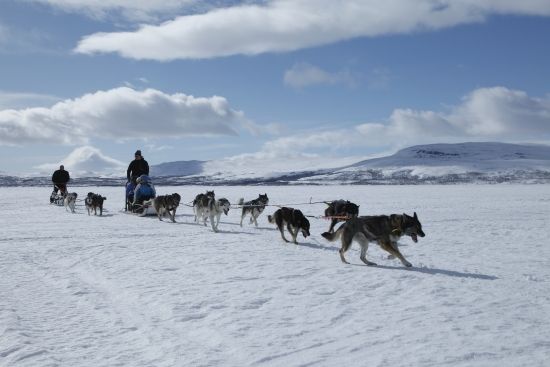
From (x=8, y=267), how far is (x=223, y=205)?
6526mm

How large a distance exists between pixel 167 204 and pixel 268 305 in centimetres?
1170

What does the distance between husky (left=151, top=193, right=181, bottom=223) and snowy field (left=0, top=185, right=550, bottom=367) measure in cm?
567

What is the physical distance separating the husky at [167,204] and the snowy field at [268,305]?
5.67 metres

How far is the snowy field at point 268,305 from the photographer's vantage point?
169 inches

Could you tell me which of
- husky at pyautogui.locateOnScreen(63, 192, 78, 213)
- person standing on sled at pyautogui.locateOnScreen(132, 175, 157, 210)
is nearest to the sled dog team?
person standing on sled at pyautogui.locateOnScreen(132, 175, 157, 210)

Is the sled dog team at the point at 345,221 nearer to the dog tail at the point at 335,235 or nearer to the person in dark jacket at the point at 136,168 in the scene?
the dog tail at the point at 335,235

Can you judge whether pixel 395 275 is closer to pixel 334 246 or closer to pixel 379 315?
pixel 379 315

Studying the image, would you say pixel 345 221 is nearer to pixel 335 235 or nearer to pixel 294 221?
pixel 294 221

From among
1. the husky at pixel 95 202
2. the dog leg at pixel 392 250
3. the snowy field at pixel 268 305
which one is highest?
the husky at pixel 95 202

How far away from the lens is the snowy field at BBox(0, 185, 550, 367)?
4.29 meters

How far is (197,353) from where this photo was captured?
4332 millimetres

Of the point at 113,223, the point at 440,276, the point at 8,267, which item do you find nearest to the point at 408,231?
the point at 440,276

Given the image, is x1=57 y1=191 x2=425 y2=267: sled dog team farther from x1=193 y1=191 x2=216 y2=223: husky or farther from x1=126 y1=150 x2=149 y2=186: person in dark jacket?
x1=126 y1=150 x2=149 y2=186: person in dark jacket

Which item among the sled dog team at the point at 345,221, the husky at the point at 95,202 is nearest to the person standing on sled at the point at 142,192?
the sled dog team at the point at 345,221
